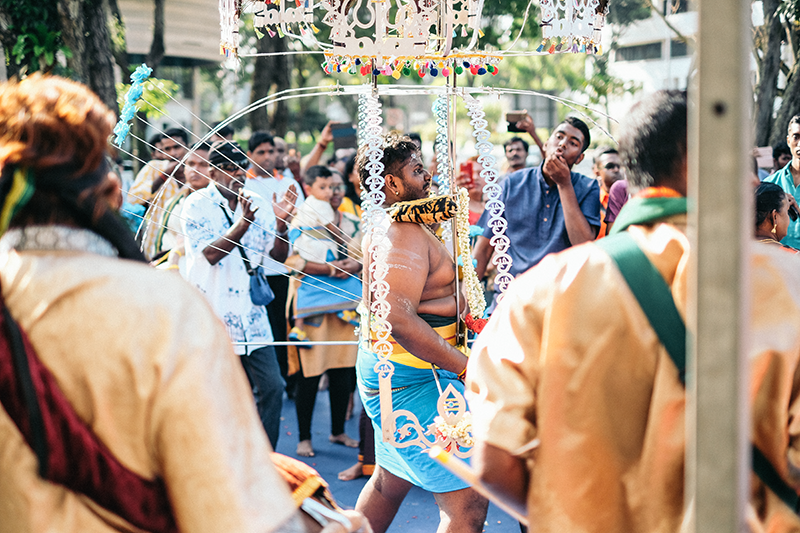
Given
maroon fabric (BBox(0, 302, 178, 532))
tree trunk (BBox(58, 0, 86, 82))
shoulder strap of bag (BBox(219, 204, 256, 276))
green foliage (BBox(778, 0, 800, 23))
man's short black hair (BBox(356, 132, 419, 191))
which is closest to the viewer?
maroon fabric (BBox(0, 302, 178, 532))

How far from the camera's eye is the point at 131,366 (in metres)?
1.43

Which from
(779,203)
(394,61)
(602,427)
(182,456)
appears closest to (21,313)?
(182,456)

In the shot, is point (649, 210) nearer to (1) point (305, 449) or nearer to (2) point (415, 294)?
(2) point (415, 294)

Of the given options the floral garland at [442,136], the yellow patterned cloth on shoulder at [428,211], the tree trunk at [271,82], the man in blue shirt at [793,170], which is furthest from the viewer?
the tree trunk at [271,82]

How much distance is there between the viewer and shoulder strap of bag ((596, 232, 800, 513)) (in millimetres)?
1590

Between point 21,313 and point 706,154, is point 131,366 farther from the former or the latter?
point 706,154

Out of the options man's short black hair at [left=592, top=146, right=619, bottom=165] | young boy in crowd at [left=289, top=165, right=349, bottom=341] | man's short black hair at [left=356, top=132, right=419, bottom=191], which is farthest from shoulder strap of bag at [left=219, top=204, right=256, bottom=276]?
man's short black hair at [left=592, top=146, right=619, bottom=165]

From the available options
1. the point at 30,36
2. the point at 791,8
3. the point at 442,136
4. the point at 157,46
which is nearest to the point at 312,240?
the point at 442,136

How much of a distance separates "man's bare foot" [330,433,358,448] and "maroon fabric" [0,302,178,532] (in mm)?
3960

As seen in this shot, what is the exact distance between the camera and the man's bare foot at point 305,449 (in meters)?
5.15

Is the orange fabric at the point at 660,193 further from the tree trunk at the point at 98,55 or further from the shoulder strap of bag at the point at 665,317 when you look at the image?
the tree trunk at the point at 98,55

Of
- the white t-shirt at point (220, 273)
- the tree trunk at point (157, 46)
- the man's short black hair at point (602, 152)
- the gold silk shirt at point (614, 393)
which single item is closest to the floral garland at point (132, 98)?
the white t-shirt at point (220, 273)

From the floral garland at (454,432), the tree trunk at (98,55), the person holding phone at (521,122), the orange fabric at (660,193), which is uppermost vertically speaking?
the tree trunk at (98,55)

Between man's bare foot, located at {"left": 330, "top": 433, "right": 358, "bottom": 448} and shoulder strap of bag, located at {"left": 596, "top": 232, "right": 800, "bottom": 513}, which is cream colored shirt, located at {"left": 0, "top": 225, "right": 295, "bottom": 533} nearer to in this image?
shoulder strap of bag, located at {"left": 596, "top": 232, "right": 800, "bottom": 513}
